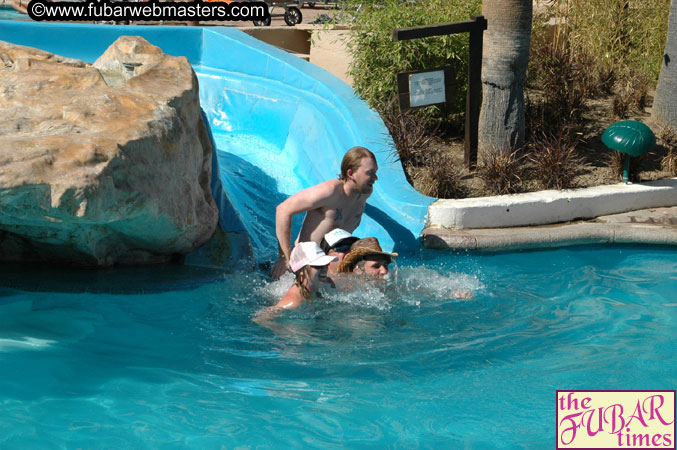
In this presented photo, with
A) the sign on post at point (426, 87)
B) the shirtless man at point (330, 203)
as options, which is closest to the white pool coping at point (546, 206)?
the shirtless man at point (330, 203)

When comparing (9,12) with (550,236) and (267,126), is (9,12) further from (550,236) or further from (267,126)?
(550,236)

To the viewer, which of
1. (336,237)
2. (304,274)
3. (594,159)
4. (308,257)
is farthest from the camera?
(594,159)

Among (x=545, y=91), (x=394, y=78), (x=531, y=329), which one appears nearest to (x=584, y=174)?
(x=545, y=91)

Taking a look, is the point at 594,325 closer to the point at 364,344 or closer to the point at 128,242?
the point at 364,344

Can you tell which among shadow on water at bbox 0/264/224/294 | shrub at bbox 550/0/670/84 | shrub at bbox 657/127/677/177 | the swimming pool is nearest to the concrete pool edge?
shrub at bbox 657/127/677/177

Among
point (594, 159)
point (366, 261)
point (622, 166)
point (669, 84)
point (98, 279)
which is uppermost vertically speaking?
point (669, 84)

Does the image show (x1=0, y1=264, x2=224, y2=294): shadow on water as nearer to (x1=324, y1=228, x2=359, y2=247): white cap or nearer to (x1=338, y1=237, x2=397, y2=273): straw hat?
(x1=324, y1=228, x2=359, y2=247): white cap

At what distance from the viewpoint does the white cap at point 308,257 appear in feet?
14.5

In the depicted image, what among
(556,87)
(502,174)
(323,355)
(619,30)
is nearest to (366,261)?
(323,355)

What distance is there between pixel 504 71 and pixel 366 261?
279 cm

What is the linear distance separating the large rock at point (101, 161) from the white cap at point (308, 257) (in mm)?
847

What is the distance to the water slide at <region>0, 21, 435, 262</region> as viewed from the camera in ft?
20.7

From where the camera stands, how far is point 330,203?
5301 mm

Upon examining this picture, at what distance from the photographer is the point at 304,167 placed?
7.99 metres
